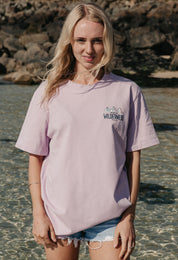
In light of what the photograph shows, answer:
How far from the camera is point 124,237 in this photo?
79.7 inches

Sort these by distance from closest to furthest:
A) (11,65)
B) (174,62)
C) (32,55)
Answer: (174,62), (11,65), (32,55)

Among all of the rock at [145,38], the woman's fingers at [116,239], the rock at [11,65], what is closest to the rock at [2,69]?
the rock at [11,65]

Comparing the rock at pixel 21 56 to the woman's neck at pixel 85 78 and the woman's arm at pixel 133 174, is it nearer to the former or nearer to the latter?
the woman's neck at pixel 85 78

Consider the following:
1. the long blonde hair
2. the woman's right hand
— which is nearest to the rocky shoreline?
the long blonde hair

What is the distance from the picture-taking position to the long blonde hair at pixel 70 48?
2.07m

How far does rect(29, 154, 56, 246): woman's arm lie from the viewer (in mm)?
2100

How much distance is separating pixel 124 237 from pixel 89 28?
3.63ft

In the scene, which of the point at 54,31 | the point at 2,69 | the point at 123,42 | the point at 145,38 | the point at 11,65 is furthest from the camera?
the point at 54,31

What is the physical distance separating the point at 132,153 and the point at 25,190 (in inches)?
194

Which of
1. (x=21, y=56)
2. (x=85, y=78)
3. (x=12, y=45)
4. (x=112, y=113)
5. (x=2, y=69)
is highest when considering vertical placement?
(x=85, y=78)

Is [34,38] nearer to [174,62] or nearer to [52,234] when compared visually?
[174,62]

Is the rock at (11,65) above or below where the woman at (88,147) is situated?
below

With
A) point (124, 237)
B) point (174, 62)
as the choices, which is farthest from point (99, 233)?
point (174, 62)

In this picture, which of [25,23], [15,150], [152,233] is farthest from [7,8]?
[152,233]
